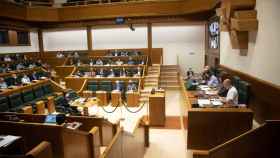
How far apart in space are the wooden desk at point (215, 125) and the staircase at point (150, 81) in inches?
203

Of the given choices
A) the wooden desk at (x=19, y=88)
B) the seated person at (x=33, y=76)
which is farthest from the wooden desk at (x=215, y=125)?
the seated person at (x=33, y=76)

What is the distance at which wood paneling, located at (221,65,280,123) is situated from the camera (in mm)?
3458

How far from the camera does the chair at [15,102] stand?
6.77 metres

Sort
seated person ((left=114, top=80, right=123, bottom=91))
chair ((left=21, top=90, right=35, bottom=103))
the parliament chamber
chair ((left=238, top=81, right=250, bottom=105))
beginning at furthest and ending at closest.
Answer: seated person ((left=114, top=80, right=123, bottom=91))
chair ((left=21, top=90, right=35, bottom=103))
chair ((left=238, top=81, right=250, bottom=105))
the parliament chamber

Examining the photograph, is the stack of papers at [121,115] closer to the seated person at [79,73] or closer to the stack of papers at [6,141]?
the seated person at [79,73]

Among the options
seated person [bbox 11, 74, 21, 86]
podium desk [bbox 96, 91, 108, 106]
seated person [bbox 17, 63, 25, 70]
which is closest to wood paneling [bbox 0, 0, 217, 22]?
seated person [bbox 17, 63, 25, 70]

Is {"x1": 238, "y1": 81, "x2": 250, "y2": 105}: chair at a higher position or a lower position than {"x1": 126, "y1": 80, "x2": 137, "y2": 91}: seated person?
higher

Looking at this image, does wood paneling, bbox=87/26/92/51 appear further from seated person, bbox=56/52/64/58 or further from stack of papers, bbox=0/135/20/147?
stack of papers, bbox=0/135/20/147

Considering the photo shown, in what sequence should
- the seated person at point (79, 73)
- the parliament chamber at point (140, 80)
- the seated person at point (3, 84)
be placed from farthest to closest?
the seated person at point (79, 73), the seated person at point (3, 84), the parliament chamber at point (140, 80)

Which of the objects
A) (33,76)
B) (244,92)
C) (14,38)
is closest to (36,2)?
(14,38)

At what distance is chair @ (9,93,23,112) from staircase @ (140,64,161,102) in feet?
14.2

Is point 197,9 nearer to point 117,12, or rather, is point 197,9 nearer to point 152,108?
point 117,12

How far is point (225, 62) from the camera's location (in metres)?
6.93

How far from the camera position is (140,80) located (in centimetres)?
902
